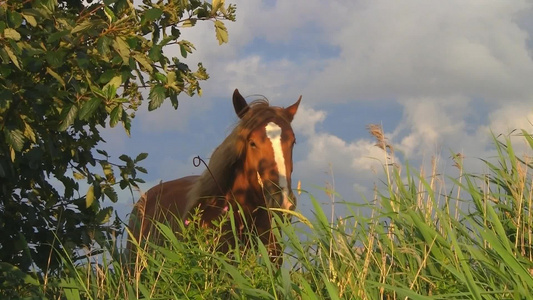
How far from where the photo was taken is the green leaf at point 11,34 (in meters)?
4.99

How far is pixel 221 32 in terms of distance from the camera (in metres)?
5.78

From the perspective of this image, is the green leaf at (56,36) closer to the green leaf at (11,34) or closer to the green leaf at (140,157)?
the green leaf at (11,34)

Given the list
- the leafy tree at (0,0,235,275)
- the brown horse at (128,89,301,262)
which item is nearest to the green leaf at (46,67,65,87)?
the leafy tree at (0,0,235,275)

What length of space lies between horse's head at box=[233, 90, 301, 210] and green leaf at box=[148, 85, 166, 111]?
1695 mm

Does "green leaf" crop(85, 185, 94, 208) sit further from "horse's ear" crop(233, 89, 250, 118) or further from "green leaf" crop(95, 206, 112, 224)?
"horse's ear" crop(233, 89, 250, 118)

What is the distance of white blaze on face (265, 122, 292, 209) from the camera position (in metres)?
6.59

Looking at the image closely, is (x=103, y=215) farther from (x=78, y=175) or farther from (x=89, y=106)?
(x=89, y=106)

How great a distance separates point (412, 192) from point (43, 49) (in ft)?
9.24

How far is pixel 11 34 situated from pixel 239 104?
11.0 feet

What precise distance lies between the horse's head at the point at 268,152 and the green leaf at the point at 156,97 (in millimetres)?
1695

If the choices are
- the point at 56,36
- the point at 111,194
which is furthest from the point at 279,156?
the point at 56,36

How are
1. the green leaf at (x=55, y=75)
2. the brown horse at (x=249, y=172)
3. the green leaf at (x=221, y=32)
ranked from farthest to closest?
the brown horse at (x=249, y=172)
the green leaf at (x=221, y=32)
the green leaf at (x=55, y=75)

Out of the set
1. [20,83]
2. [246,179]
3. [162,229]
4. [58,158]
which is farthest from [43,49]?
[246,179]

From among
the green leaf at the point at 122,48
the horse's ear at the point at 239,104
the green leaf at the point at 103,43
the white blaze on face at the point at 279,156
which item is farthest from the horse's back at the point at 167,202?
the green leaf at the point at 103,43
